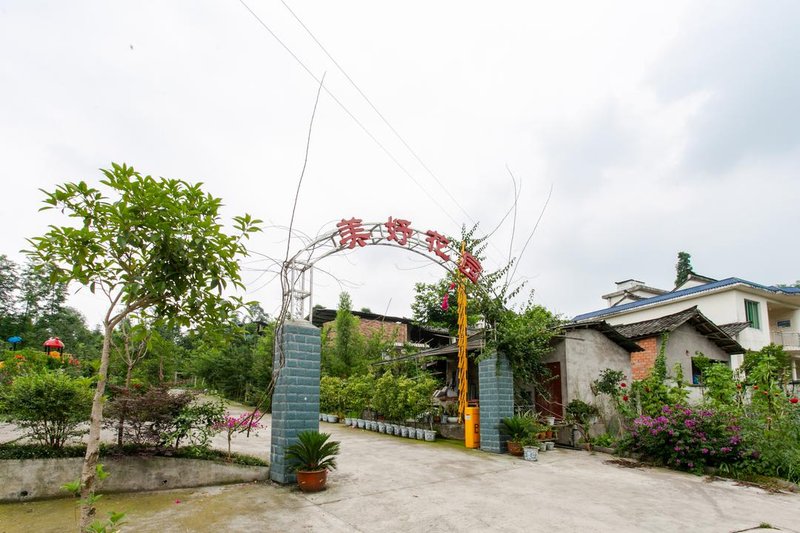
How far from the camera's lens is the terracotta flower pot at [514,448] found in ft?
29.6

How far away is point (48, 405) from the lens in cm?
559

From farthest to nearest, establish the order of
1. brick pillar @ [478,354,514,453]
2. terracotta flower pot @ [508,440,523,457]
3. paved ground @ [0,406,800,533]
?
brick pillar @ [478,354,514,453]
terracotta flower pot @ [508,440,523,457]
paved ground @ [0,406,800,533]

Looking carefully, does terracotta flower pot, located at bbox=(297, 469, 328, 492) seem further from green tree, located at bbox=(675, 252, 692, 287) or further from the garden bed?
green tree, located at bbox=(675, 252, 692, 287)

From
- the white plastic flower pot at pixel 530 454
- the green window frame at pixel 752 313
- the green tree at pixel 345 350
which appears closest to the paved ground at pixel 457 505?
the white plastic flower pot at pixel 530 454

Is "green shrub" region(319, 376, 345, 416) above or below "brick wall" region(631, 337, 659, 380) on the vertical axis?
below

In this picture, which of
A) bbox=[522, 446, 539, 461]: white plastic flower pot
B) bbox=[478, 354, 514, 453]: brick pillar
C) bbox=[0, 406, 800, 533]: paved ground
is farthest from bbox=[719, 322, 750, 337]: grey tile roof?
bbox=[522, 446, 539, 461]: white plastic flower pot

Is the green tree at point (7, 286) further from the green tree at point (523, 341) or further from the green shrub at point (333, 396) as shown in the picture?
the green tree at point (523, 341)

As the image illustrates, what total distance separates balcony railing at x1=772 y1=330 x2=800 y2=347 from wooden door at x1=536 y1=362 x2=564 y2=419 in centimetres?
1813

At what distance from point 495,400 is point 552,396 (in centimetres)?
232

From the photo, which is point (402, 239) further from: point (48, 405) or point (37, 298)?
point (37, 298)

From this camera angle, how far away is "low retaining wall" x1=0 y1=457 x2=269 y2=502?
5.33 metres

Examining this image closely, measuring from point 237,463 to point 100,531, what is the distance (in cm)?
408

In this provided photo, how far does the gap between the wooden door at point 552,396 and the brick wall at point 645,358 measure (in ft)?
12.1

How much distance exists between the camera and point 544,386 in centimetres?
1119
